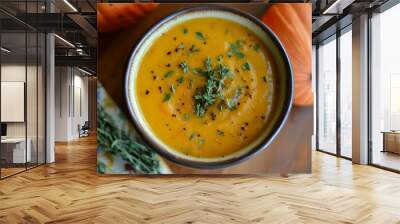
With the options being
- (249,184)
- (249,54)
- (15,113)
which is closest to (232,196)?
(249,184)

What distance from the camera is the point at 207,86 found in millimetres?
5680

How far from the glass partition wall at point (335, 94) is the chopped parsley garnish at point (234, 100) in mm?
3651

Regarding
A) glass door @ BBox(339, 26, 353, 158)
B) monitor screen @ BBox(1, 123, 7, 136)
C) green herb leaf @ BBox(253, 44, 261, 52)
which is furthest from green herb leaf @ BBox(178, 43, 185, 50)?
glass door @ BBox(339, 26, 353, 158)

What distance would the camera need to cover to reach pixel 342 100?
876 cm

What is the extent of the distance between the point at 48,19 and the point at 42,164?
9.86 ft

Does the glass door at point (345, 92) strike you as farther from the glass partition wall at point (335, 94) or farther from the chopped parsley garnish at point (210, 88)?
the chopped parsley garnish at point (210, 88)

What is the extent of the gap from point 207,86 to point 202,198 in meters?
1.88

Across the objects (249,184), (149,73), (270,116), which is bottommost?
(249,184)

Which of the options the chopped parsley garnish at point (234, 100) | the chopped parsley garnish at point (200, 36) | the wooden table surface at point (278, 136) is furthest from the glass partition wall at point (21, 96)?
the chopped parsley garnish at point (234, 100)

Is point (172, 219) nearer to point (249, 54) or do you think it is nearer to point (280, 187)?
point (280, 187)

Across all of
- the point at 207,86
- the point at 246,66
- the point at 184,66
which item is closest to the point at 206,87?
the point at 207,86

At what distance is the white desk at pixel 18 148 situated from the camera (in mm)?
6344

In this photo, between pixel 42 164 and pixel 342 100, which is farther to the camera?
pixel 342 100

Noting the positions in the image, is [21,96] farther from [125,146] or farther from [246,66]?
[246,66]
